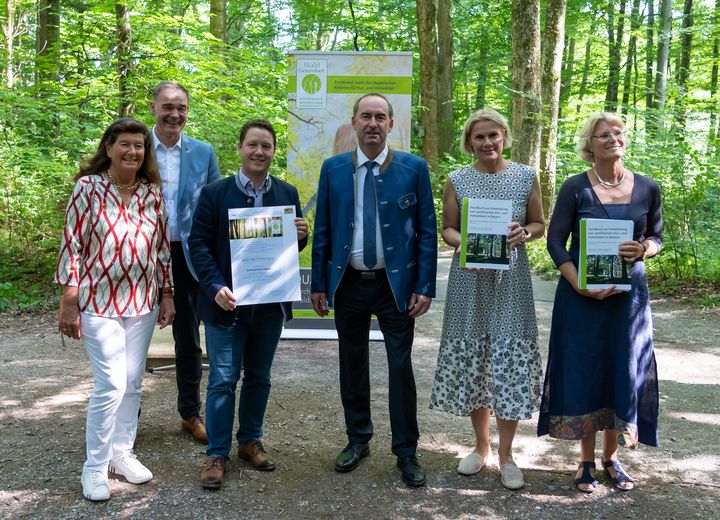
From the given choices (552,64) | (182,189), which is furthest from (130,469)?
(552,64)

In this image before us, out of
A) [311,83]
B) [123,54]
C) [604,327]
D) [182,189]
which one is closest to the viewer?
[604,327]

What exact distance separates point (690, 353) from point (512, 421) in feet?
13.9

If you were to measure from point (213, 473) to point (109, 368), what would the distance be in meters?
0.84

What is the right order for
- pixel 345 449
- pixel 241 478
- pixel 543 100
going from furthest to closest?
pixel 543 100 → pixel 345 449 → pixel 241 478

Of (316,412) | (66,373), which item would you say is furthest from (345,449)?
(66,373)

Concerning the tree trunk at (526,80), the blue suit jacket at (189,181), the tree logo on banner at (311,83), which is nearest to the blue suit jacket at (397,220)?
the blue suit jacket at (189,181)

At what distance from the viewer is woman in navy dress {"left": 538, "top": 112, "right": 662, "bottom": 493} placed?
142 inches

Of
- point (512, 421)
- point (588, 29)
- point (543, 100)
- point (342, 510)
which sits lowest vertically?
point (342, 510)

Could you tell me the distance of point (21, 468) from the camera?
3934 millimetres

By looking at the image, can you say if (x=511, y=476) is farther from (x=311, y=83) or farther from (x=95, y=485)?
(x=311, y=83)

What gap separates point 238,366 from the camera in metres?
3.80

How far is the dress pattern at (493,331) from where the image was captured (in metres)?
3.73

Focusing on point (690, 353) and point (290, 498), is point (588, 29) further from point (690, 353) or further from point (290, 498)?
point (290, 498)

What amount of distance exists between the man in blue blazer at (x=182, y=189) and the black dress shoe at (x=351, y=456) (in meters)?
1.00
